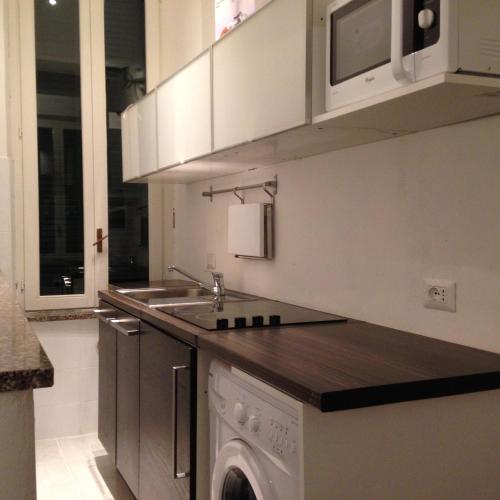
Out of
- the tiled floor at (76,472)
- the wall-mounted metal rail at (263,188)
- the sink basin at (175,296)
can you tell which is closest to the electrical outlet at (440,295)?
the wall-mounted metal rail at (263,188)

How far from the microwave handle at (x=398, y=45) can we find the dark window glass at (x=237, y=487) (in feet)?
3.59

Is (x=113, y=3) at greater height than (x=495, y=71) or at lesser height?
greater

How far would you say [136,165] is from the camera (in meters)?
3.38

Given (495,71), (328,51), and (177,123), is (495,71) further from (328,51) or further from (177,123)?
(177,123)

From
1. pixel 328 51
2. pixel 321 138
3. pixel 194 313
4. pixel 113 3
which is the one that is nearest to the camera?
pixel 328 51

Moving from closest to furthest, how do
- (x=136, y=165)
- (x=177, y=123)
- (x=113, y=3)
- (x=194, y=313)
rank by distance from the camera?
(x=194, y=313)
(x=177, y=123)
(x=136, y=165)
(x=113, y=3)

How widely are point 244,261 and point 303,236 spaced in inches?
22.8

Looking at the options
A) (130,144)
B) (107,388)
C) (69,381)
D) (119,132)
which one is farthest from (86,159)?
(107,388)

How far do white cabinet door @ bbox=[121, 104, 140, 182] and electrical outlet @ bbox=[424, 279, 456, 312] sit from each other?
2045 mm

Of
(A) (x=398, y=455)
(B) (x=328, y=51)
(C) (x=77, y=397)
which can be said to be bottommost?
(C) (x=77, y=397)

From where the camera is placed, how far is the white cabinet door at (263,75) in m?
1.73

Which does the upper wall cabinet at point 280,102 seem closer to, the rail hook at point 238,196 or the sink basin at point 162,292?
the rail hook at point 238,196

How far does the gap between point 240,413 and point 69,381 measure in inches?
87.6

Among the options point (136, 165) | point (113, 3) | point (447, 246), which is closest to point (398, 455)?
point (447, 246)
